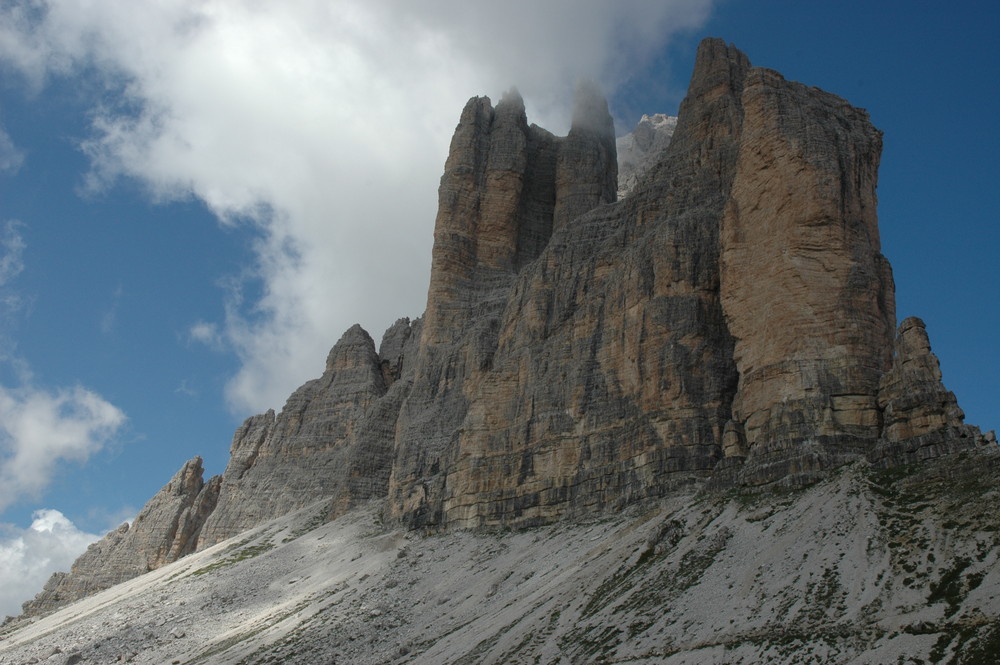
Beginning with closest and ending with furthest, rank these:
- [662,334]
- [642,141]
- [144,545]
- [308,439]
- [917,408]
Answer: [917,408] → [662,334] → [308,439] → [144,545] → [642,141]

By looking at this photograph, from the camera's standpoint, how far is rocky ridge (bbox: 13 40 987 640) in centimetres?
4459

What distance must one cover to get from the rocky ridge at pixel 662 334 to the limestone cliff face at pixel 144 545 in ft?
72.9

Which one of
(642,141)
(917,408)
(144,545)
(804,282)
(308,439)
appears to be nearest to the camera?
(917,408)

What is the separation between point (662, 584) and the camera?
35594mm

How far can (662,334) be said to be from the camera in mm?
56344

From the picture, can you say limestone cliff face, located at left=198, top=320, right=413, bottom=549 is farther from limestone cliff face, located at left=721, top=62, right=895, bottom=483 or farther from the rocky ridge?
limestone cliff face, located at left=721, top=62, right=895, bottom=483

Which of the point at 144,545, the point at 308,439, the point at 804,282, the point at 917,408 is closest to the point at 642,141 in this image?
the point at 308,439

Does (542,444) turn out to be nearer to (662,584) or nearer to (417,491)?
(417,491)

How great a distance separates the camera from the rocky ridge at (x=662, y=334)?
1756 inches

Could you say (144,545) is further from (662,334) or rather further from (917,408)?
(917,408)

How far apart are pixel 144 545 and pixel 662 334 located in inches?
3093

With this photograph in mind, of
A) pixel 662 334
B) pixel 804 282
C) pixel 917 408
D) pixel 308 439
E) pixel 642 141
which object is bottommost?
pixel 917 408

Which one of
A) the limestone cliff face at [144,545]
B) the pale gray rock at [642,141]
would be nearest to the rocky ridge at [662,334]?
the limestone cliff face at [144,545]

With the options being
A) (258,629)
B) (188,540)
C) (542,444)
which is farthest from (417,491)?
(188,540)
